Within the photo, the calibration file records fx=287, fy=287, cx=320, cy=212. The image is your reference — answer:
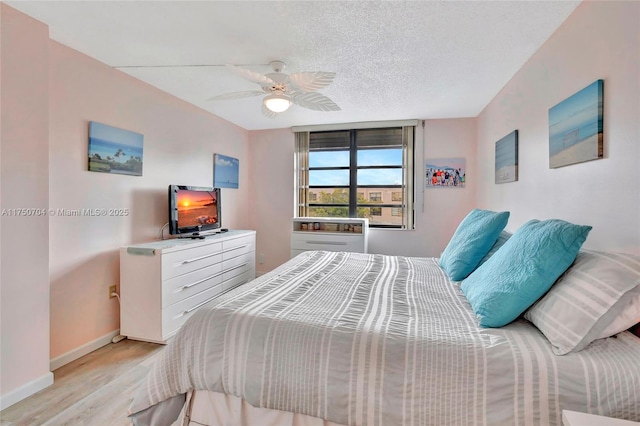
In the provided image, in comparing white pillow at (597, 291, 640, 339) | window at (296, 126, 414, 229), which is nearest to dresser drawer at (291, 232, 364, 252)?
window at (296, 126, 414, 229)

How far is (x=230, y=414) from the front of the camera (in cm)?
121

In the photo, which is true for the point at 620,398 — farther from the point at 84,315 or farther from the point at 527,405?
the point at 84,315

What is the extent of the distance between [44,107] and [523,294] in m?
2.92

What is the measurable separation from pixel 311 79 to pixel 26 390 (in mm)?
2693

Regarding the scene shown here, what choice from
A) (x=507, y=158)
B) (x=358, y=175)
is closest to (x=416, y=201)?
(x=358, y=175)

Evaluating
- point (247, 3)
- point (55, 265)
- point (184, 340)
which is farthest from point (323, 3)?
point (55, 265)

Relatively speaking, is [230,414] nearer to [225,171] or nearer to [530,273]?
[530,273]

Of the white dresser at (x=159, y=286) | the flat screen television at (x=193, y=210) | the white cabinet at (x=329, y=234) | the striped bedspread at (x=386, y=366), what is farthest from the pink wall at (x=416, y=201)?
the striped bedspread at (x=386, y=366)

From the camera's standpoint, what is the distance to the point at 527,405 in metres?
0.93

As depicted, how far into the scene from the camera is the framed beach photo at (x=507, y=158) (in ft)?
8.30

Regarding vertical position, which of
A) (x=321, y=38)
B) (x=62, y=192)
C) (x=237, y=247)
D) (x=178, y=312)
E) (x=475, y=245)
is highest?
(x=321, y=38)

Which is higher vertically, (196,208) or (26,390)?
(196,208)

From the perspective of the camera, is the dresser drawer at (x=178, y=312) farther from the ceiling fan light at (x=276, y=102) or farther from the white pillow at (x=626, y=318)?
the white pillow at (x=626, y=318)

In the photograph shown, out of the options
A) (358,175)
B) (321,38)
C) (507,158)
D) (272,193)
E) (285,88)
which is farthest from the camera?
(272,193)
